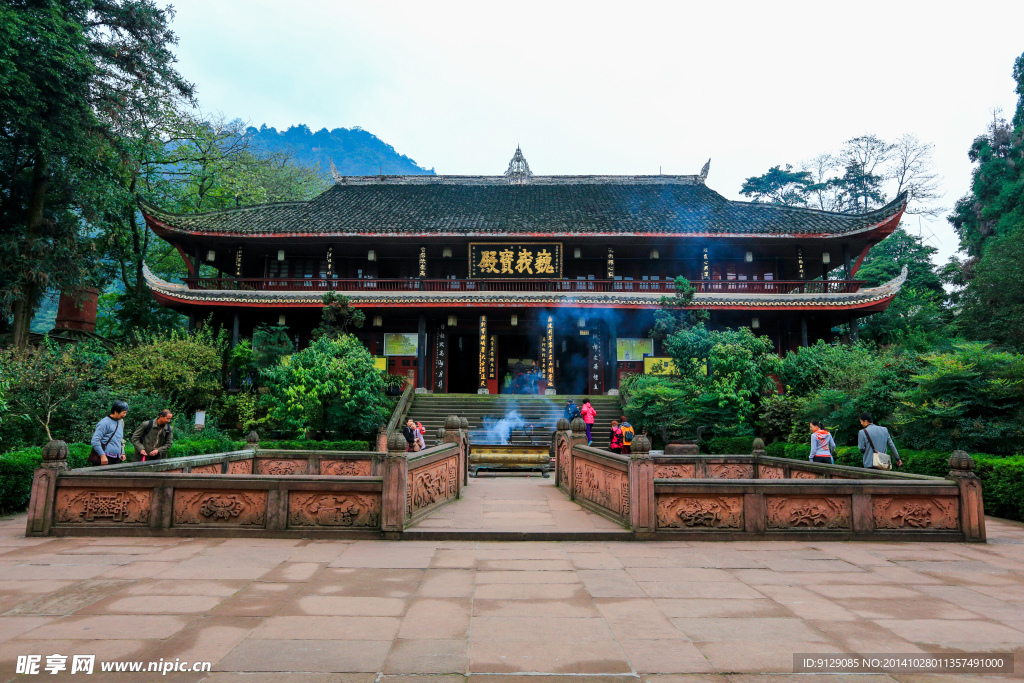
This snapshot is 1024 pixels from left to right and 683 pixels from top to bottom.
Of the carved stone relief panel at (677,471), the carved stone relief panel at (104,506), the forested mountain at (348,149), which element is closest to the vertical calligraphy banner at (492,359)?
the carved stone relief panel at (677,471)

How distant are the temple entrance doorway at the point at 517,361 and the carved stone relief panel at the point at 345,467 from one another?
13212 millimetres

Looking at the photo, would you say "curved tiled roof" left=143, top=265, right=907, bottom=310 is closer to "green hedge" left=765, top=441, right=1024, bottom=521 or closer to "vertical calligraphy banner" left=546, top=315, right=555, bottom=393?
"vertical calligraphy banner" left=546, top=315, right=555, bottom=393

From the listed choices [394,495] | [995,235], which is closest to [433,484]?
[394,495]

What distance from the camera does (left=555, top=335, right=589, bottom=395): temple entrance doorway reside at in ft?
73.9

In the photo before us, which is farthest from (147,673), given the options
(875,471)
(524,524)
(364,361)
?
(364,361)

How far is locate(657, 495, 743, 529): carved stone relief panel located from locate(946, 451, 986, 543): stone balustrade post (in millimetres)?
2473

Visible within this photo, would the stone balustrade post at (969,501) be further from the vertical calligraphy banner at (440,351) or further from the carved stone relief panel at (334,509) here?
the vertical calligraphy banner at (440,351)

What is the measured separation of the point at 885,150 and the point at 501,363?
28.8 metres

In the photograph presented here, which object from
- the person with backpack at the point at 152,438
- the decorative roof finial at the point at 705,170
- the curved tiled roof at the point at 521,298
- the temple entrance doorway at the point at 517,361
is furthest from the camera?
the decorative roof finial at the point at 705,170

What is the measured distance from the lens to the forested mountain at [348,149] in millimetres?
102875

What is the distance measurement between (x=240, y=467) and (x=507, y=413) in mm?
9569

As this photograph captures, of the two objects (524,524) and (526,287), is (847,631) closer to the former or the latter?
(524,524)

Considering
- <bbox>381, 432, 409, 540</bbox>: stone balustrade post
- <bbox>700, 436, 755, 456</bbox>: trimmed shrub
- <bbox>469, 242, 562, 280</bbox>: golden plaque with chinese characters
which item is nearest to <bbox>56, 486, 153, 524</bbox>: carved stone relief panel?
<bbox>381, 432, 409, 540</bbox>: stone balustrade post

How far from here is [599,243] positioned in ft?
69.8
